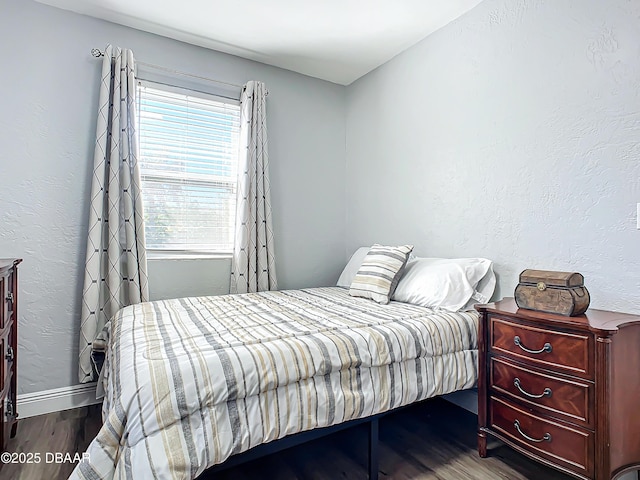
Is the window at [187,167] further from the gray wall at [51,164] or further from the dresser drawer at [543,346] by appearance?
the dresser drawer at [543,346]

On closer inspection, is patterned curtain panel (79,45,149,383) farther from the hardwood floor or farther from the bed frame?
the bed frame

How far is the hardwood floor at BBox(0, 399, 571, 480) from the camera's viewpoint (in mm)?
Answer: 1729

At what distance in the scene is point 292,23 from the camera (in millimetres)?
2605

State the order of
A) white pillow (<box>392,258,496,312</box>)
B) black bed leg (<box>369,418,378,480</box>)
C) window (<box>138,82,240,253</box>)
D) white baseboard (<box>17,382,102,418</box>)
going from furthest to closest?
window (<box>138,82,240,253</box>), white baseboard (<box>17,382,102,418</box>), white pillow (<box>392,258,496,312</box>), black bed leg (<box>369,418,378,480</box>)

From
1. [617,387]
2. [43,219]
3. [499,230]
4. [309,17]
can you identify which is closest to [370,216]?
[499,230]

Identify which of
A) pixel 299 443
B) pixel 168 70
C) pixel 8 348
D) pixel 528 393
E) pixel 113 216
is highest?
pixel 168 70

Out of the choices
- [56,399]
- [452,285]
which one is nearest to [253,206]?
[452,285]

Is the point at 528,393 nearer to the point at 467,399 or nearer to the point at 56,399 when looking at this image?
the point at 467,399

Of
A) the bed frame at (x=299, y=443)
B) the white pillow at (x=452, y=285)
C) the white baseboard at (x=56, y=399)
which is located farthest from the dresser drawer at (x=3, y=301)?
the white pillow at (x=452, y=285)

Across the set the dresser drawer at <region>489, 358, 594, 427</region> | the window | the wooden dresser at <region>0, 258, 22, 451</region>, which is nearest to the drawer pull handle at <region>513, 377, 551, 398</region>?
the dresser drawer at <region>489, 358, 594, 427</region>

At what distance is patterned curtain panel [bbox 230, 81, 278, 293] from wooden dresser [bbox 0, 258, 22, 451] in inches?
53.7

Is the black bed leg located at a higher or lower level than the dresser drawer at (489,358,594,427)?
lower

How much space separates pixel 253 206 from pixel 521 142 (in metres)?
1.90

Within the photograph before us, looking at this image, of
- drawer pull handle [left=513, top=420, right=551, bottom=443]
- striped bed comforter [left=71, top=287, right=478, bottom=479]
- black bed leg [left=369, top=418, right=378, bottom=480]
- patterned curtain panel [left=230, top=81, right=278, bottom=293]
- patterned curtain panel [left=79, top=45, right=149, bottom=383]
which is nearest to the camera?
striped bed comforter [left=71, top=287, right=478, bottom=479]
